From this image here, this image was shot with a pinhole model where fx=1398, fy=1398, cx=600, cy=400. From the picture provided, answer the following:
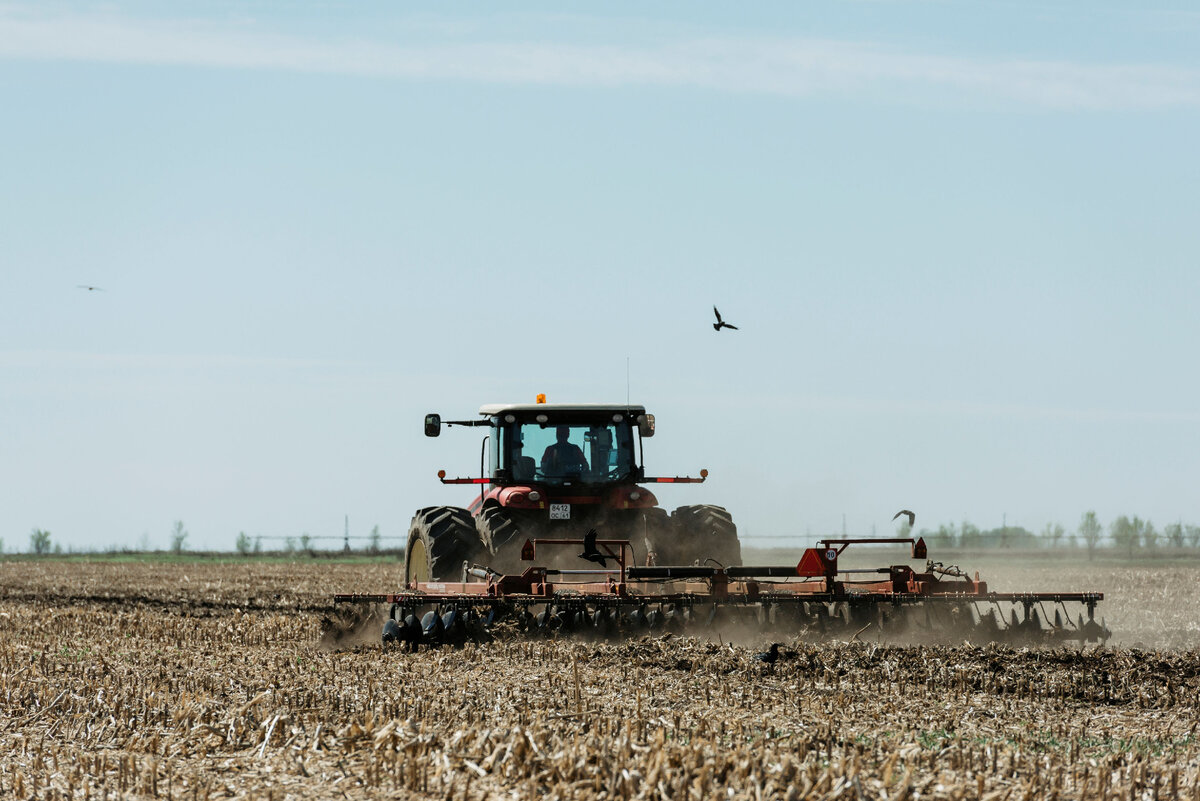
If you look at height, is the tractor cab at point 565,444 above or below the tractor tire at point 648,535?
above

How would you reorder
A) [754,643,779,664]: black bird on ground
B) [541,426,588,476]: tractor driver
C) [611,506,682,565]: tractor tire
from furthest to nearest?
[541,426,588,476]: tractor driver < [611,506,682,565]: tractor tire < [754,643,779,664]: black bird on ground

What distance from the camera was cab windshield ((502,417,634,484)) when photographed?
44.2ft

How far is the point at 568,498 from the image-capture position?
1324cm

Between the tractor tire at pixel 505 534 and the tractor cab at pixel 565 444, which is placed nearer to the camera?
the tractor tire at pixel 505 534

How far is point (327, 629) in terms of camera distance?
1273cm

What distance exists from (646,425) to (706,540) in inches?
49.4

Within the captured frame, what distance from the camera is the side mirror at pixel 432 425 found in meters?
13.1

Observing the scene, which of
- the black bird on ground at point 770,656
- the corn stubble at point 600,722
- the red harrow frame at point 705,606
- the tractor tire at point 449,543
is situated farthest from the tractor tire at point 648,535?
the black bird on ground at point 770,656

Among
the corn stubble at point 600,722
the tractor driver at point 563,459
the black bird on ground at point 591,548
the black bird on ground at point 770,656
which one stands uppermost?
the tractor driver at point 563,459

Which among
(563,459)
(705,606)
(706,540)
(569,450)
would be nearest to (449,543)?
(563,459)

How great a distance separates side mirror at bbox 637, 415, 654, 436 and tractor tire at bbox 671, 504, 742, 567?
86 centimetres

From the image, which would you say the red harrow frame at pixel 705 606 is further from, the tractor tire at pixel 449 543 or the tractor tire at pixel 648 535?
the tractor tire at pixel 648 535

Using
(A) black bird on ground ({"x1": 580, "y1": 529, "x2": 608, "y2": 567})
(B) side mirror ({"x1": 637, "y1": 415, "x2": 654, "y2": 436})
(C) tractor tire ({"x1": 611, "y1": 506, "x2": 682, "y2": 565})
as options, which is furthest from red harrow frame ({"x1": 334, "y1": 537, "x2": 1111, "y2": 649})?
(B) side mirror ({"x1": 637, "y1": 415, "x2": 654, "y2": 436})

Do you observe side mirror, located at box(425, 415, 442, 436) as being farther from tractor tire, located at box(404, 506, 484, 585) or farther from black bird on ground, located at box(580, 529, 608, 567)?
black bird on ground, located at box(580, 529, 608, 567)
